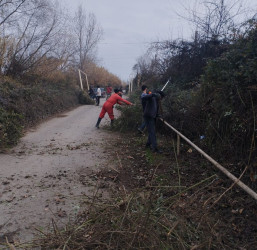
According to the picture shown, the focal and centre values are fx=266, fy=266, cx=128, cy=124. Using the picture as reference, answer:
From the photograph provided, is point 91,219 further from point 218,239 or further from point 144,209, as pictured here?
point 218,239

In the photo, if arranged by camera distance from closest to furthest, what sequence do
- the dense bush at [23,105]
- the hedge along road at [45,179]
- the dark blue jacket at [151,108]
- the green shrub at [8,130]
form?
the hedge along road at [45,179], the dark blue jacket at [151,108], the green shrub at [8,130], the dense bush at [23,105]

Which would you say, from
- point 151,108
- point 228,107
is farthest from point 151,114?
point 228,107

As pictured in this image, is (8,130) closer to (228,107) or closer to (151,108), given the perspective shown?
(151,108)

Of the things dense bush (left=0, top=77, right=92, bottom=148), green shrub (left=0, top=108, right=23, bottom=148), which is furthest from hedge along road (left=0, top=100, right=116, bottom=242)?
dense bush (left=0, top=77, right=92, bottom=148)

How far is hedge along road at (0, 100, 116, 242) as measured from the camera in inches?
146

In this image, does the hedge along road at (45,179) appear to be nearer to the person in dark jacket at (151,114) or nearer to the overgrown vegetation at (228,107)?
the person in dark jacket at (151,114)

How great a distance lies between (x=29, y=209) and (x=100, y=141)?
5.09 metres

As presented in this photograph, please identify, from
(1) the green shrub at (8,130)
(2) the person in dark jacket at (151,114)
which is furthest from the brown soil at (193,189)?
(1) the green shrub at (8,130)

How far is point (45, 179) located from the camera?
209 inches

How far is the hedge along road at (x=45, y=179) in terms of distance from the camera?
370 cm

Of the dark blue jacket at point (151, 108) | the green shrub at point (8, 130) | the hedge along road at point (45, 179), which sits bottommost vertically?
the hedge along road at point (45, 179)

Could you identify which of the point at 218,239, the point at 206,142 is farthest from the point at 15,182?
the point at 206,142

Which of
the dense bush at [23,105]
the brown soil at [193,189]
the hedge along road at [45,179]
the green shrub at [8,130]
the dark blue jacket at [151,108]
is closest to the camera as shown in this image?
the brown soil at [193,189]

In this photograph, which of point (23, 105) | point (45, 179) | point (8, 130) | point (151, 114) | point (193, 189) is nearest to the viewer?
point (193, 189)
